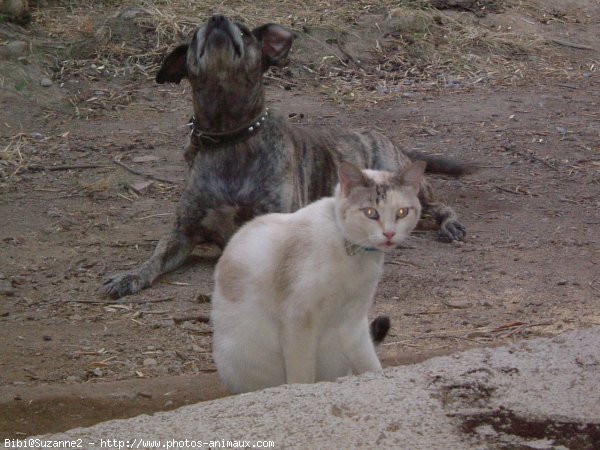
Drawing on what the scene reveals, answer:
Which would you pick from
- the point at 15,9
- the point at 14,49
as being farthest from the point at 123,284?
the point at 15,9

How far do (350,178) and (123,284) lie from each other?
214cm

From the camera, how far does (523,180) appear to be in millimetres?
7555

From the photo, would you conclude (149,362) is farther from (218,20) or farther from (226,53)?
(218,20)

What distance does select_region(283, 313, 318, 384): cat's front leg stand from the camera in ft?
13.0

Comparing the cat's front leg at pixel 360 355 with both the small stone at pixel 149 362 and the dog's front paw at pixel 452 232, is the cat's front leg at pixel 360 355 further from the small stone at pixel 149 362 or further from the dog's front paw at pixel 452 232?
the dog's front paw at pixel 452 232

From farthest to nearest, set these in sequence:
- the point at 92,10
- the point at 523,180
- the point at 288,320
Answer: the point at 92,10, the point at 523,180, the point at 288,320

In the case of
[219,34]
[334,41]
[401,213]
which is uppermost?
[219,34]

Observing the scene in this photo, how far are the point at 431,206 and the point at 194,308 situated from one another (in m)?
2.12

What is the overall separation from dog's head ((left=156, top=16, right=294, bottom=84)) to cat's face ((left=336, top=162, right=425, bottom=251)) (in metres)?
2.08

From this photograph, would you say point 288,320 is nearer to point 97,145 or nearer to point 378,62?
point 97,145

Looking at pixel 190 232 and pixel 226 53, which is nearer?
pixel 226 53

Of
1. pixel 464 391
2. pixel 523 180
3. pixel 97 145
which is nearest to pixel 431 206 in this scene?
pixel 523 180

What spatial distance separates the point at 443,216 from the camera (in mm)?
6766

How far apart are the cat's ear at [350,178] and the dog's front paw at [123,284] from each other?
208 cm
